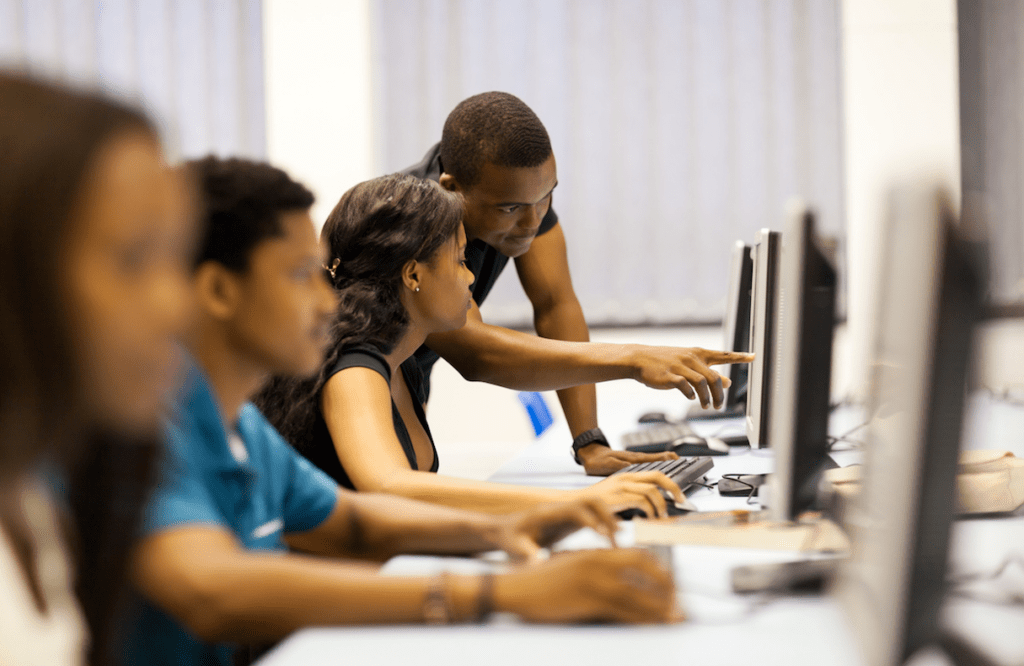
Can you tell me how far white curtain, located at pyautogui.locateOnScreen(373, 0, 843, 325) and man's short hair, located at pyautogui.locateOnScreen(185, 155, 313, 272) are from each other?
257cm

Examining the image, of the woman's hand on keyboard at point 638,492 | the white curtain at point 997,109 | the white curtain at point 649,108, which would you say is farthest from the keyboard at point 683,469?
the white curtain at point 997,109

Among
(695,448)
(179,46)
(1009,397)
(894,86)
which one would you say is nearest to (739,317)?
(695,448)

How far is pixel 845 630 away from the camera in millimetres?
A: 731

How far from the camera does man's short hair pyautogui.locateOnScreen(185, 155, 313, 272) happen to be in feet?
2.80

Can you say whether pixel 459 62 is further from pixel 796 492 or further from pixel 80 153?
pixel 80 153

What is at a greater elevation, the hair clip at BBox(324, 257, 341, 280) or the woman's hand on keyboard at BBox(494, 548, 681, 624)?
the hair clip at BBox(324, 257, 341, 280)

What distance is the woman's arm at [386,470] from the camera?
3.76ft

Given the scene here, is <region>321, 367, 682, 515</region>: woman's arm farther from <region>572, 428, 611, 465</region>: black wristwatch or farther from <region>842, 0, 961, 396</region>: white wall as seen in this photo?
<region>842, 0, 961, 396</region>: white wall

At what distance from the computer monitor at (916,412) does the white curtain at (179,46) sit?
3286 mm

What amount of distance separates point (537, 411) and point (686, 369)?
1.22m

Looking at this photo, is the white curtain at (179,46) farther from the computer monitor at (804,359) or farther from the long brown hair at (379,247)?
the computer monitor at (804,359)

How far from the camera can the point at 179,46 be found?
353cm

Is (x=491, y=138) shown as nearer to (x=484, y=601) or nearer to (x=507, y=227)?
(x=507, y=227)

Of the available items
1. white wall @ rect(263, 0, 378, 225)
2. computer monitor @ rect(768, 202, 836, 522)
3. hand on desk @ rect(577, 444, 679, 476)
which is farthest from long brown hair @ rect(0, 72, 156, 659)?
white wall @ rect(263, 0, 378, 225)
